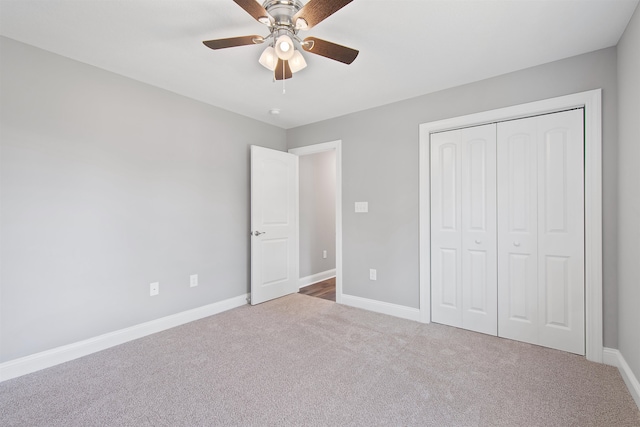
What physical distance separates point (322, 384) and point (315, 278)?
2.81m

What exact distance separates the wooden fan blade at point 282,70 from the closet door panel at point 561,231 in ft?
7.04

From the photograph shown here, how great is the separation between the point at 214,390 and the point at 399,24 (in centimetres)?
269

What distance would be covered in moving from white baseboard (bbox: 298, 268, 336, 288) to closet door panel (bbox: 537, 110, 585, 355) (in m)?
2.96

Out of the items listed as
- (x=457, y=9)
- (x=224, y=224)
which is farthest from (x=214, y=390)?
(x=457, y=9)

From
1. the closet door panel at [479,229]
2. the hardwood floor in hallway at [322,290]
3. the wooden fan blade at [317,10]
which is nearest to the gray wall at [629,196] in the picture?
the closet door panel at [479,229]

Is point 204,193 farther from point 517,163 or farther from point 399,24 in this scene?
point 517,163

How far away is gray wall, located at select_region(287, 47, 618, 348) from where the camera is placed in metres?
2.19

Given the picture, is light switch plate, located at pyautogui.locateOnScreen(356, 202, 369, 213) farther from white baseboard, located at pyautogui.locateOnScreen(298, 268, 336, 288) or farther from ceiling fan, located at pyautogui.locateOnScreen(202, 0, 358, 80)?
ceiling fan, located at pyautogui.locateOnScreen(202, 0, 358, 80)

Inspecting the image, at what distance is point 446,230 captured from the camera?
2965 millimetres

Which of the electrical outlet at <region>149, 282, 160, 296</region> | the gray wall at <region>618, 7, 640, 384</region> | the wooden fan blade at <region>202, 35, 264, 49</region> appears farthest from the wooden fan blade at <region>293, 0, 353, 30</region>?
the electrical outlet at <region>149, 282, 160, 296</region>

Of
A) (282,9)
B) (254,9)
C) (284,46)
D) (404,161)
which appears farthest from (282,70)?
(404,161)

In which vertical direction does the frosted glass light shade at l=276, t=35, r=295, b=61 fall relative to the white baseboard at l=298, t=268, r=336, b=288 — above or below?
above

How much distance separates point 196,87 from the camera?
289 centimetres

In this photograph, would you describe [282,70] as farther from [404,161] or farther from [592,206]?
[592,206]
